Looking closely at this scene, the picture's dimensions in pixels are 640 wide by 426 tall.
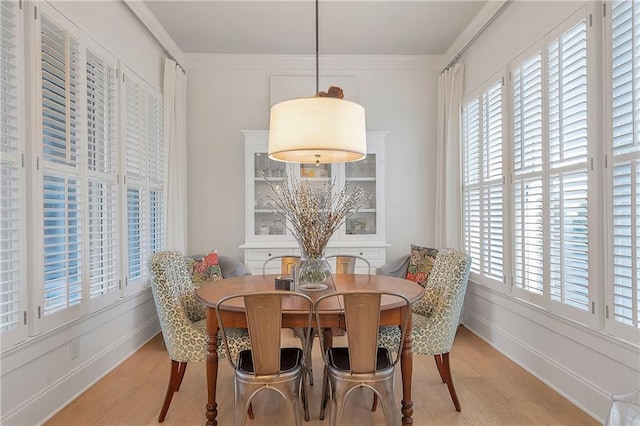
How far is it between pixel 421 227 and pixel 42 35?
3850mm

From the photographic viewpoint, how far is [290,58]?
434 cm

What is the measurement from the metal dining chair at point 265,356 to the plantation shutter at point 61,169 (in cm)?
114

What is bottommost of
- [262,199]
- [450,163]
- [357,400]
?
[357,400]

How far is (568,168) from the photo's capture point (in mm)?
2373

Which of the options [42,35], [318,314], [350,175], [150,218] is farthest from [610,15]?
[150,218]

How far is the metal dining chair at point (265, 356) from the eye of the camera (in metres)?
1.72

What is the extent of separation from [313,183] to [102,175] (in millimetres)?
2041

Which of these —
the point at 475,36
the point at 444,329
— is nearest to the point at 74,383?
the point at 444,329

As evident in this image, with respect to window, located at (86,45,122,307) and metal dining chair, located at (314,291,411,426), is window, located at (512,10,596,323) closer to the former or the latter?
metal dining chair, located at (314,291,411,426)

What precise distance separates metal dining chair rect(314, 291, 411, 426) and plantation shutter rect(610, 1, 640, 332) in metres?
1.16

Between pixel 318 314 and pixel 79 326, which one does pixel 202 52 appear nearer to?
pixel 79 326

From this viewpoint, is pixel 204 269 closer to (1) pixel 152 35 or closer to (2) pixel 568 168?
(1) pixel 152 35

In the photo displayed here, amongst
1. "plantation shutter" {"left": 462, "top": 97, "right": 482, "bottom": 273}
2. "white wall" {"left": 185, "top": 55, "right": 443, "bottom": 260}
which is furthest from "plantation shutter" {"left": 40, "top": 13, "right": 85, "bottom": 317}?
"plantation shutter" {"left": 462, "top": 97, "right": 482, "bottom": 273}

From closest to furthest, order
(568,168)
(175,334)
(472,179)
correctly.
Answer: (175,334) < (568,168) < (472,179)
